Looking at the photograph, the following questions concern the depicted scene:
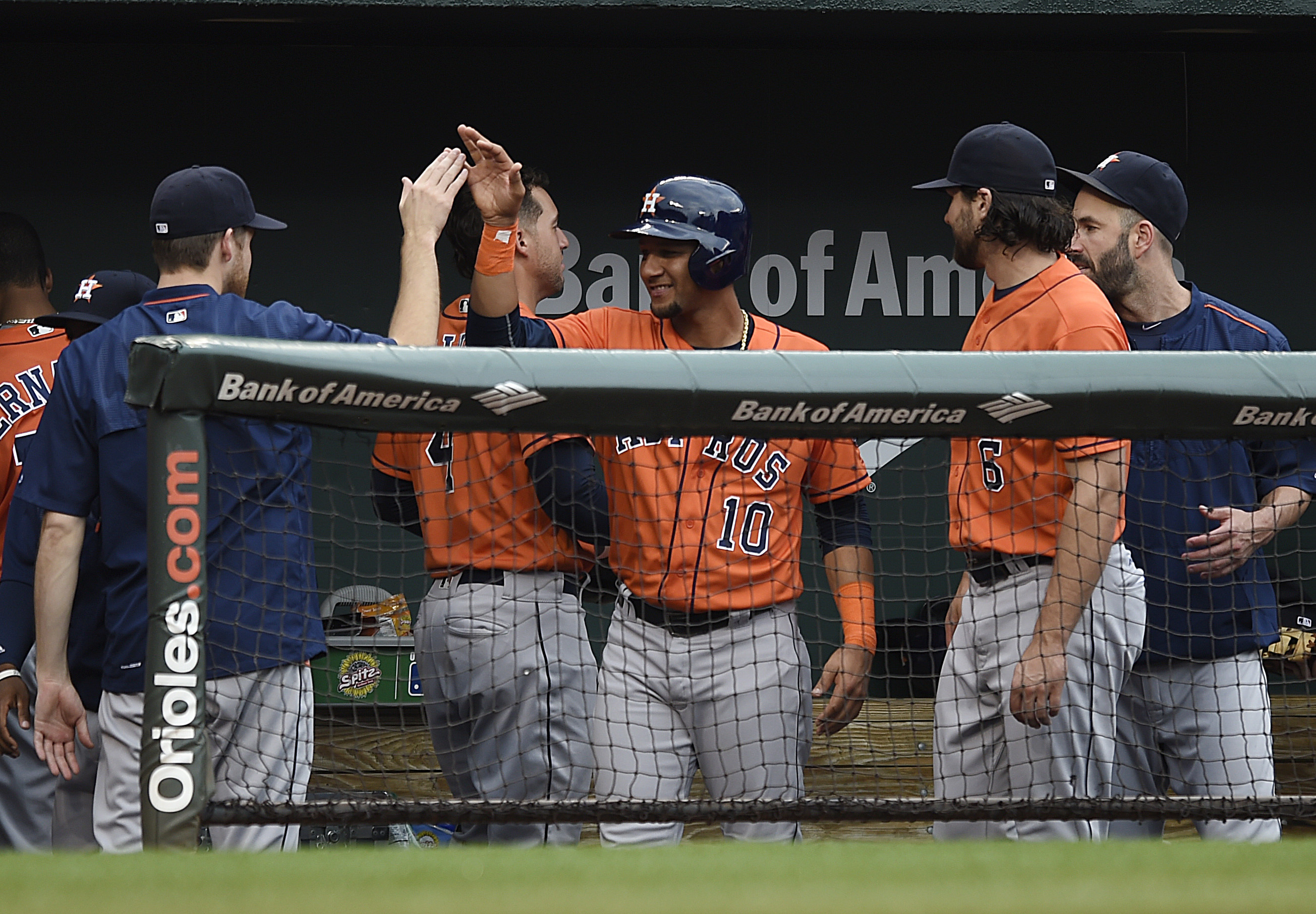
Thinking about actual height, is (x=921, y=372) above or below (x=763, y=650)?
above

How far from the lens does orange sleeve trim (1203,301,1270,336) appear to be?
9.29ft

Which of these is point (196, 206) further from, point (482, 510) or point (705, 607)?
point (705, 607)

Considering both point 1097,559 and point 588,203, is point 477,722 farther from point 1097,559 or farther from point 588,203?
point 588,203

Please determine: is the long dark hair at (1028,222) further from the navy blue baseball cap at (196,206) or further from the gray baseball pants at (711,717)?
the navy blue baseball cap at (196,206)

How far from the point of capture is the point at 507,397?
195 cm

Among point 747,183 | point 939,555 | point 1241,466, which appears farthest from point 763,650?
point 747,183

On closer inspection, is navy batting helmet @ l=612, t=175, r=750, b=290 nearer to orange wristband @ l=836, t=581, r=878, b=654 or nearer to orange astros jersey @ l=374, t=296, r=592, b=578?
orange astros jersey @ l=374, t=296, r=592, b=578

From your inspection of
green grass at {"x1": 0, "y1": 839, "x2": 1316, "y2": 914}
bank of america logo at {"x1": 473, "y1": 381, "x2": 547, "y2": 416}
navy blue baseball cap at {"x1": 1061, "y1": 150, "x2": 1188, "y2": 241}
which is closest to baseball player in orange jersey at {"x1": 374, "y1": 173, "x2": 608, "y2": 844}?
bank of america logo at {"x1": 473, "y1": 381, "x2": 547, "y2": 416}

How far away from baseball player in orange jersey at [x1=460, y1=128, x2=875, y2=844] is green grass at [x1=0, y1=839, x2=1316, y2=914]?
101 centimetres

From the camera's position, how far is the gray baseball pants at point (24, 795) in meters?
3.13

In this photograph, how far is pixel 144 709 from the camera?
191 cm

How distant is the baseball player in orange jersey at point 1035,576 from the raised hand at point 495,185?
856 millimetres

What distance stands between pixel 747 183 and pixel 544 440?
216cm

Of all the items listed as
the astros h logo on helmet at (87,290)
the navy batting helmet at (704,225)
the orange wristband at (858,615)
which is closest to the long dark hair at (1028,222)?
the navy batting helmet at (704,225)
